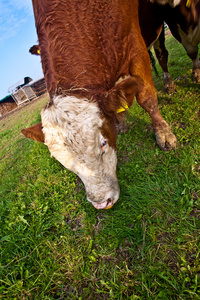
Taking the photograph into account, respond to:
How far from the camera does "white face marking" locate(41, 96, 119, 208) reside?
62.0 inches

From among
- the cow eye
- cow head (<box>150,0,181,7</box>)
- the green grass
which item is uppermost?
cow head (<box>150,0,181,7</box>)

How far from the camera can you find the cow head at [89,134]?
1.58 metres

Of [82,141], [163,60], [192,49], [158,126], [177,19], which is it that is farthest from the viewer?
[163,60]

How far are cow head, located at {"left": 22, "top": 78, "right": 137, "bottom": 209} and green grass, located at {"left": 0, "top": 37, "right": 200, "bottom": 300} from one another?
41 centimetres

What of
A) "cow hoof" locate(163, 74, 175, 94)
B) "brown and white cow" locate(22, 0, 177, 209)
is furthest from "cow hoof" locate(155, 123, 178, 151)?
"cow hoof" locate(163, 74, 175, 94)

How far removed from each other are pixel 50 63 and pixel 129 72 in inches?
39.3

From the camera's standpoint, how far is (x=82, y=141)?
5.09 ft

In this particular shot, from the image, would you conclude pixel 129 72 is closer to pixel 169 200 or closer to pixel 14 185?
pixel 169 200

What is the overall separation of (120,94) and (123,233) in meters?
1.41

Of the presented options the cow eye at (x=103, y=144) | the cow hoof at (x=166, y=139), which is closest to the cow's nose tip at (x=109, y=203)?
the cow eye at (x=103, y=144)

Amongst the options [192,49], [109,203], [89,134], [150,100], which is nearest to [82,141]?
[89,134]

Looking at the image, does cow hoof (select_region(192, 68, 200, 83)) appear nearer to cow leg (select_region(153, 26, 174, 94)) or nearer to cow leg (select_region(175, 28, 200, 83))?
cow leg (select_region(175, 28, 200, 83))

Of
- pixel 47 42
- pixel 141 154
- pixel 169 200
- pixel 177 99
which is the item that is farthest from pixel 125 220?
pixel 177 99

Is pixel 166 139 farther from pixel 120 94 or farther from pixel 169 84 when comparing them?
pixel 169 84
